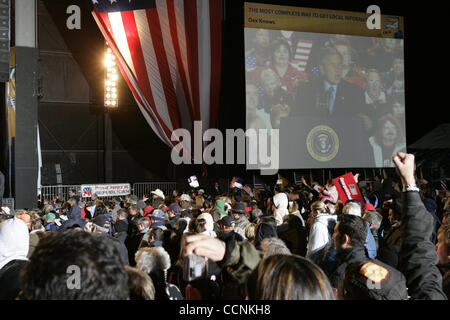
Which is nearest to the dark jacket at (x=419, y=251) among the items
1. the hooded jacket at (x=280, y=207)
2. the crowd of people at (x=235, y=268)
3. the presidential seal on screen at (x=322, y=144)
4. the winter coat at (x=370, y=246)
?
the crowd of people at (x=235, y=268)

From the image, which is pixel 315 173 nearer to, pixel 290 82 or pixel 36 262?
pixel 290 82

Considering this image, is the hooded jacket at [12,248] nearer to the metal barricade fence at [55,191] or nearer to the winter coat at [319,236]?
the winter coat at [319,236]

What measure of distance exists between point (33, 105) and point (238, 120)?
28.9ft

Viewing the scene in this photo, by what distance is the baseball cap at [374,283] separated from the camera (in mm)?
1909

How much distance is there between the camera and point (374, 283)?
1.91 meters

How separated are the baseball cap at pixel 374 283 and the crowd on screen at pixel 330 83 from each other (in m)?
13.1

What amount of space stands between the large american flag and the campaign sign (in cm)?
488

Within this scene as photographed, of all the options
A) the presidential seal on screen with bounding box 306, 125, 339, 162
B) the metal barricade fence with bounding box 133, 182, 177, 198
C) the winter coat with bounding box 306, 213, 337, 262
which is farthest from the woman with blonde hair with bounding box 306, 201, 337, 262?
the metal barricade fence with bounding box 133, 182, 177, 198

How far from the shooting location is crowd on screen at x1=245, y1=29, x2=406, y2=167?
15039mm

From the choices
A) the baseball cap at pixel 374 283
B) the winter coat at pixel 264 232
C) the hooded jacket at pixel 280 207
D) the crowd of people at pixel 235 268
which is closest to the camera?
the crowd of people at pixel 235 268

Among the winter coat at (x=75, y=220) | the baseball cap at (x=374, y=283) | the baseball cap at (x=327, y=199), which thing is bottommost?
the winter coat at (x=75, y=220)

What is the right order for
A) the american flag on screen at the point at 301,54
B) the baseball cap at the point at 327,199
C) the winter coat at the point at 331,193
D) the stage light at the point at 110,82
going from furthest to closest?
the stage light at the point at 110,82 → the american flag on screen at the point at 301,54 → the winter coat at the point at 331,193 → the baseball cap at the point at 327,199

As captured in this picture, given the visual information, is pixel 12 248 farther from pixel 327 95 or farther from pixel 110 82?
pixel 110 82
